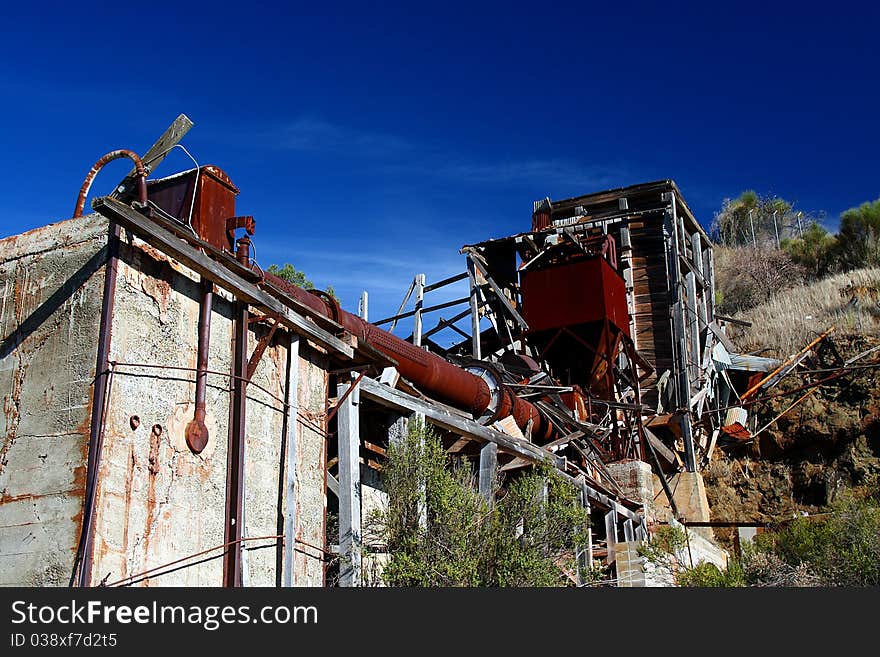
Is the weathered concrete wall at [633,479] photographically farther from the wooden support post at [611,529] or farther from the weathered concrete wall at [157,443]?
the weathered concrete wall at [157,443]

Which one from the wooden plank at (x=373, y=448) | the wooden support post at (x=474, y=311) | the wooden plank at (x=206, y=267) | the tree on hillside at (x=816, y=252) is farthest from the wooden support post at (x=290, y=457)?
the tree on hillside at (x=816, y=252)

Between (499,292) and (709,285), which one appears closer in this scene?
(499,292)

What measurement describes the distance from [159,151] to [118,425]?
8.93ft

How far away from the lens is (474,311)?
70.6 ft

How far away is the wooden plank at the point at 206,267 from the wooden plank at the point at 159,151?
1002mm

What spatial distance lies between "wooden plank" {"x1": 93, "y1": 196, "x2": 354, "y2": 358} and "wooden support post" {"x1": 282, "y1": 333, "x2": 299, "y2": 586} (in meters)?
0.30

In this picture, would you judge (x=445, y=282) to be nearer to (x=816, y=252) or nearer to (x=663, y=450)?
(x=663, y=450)

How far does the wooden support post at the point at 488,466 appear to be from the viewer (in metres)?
11.5

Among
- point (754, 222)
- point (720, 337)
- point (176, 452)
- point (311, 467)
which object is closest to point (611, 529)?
point (311, 467)

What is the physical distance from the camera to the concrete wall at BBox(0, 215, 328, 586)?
Answer: 688cm

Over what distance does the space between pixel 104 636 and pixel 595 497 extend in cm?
1022

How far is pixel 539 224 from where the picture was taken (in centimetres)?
2412

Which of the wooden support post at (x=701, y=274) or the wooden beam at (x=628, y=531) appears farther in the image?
the wooden support post at (x=701, y=274)

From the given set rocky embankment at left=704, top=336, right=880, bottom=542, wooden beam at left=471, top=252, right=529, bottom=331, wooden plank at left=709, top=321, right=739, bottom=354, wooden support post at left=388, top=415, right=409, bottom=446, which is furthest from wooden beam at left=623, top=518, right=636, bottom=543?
wooden plank at left=709, top=321, right=739, bottom=354
